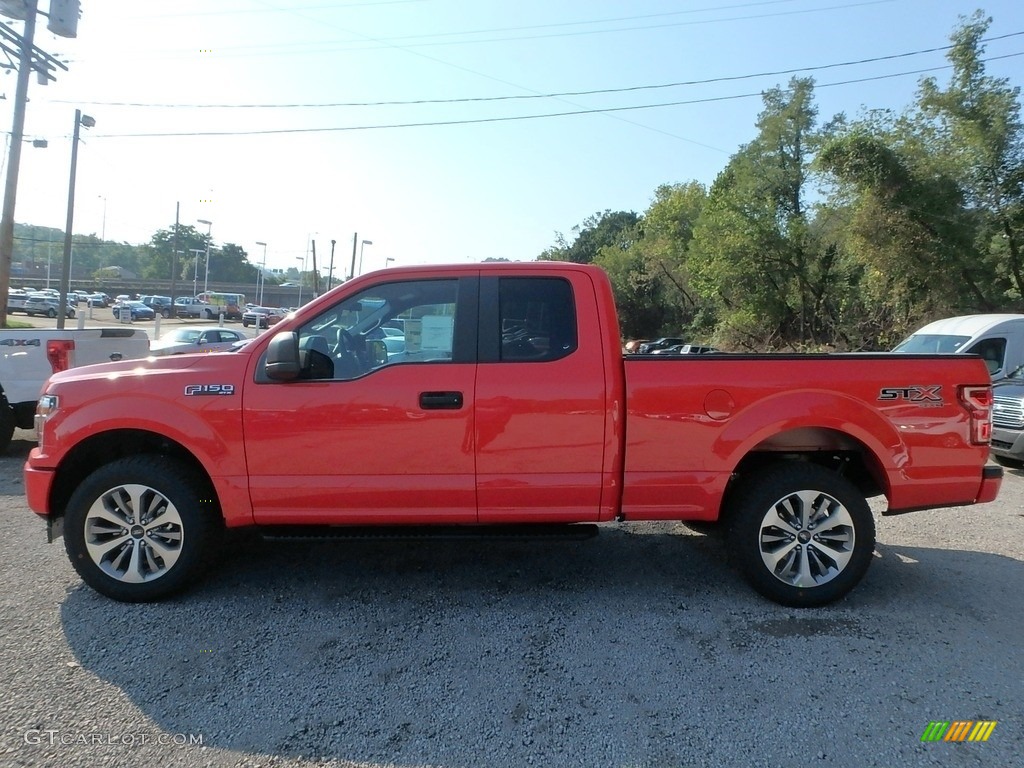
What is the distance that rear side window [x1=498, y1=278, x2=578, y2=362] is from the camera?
4098mm

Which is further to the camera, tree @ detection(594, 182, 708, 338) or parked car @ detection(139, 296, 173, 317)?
parked car @ detection(139, 296, 173, 317)

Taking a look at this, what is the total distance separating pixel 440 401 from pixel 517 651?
1.39m

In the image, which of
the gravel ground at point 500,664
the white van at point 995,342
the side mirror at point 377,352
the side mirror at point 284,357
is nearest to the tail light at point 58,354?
the gravel ground at point 500,664

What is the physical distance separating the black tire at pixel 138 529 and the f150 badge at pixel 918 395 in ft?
13.4

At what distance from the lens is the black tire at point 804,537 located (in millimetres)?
4141

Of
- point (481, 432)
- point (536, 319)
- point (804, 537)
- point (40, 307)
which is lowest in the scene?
point (804, 537)

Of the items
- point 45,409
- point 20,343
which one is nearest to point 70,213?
point 20,343

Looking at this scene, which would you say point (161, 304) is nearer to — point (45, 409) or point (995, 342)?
point (995, 342)

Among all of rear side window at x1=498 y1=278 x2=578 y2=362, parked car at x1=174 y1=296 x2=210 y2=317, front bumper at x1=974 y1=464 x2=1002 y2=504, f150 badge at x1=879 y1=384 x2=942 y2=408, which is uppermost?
parked car at x1=174 y1=296 x2=210 y2=317

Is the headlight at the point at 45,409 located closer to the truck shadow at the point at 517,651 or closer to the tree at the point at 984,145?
the truck shadow at the point at 517,651

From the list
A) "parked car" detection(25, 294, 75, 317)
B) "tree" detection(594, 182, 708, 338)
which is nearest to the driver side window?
"tree" detection(594, 182, 708, 338)

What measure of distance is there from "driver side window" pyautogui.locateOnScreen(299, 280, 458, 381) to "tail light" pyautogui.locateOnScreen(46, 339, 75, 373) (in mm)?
5502

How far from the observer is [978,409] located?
420 cm

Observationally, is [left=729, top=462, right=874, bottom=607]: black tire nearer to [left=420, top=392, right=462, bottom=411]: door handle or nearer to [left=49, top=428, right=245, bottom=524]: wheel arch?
[left=420, top=392, right=462, bottom=411]: door handle
